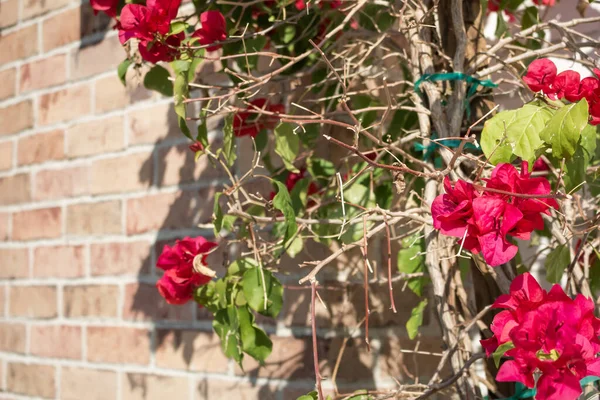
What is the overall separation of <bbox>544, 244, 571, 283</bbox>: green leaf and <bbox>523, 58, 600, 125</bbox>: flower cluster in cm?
16

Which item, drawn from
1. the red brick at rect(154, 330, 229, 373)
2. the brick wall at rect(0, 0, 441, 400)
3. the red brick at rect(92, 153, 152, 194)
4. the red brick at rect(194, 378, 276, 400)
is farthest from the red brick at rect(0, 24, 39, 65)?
the red brick at rect(194, 378, 276, 400)

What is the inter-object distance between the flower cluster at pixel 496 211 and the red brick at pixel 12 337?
4.05 ft

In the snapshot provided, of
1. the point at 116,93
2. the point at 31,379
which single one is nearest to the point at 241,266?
the point at 116,93

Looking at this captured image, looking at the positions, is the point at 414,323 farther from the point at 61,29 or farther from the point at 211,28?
the point at 61,29

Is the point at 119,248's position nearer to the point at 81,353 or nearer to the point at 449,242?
the point at 81,353

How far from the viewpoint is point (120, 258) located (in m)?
1.45

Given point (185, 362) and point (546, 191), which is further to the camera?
point (185, 362)

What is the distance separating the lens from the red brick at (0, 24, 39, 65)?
67.4 inches

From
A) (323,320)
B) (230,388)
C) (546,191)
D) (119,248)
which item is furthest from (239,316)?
(119,248)

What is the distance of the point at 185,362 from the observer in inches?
51.8

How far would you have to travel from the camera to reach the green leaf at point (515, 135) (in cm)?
→ 71

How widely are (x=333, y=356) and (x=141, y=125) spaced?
23.1 inches

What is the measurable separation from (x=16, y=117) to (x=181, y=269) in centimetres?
92

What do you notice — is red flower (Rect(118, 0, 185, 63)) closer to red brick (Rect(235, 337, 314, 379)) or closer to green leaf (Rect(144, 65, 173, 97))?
green leaf (Rect(144, 65, 173, 97))
